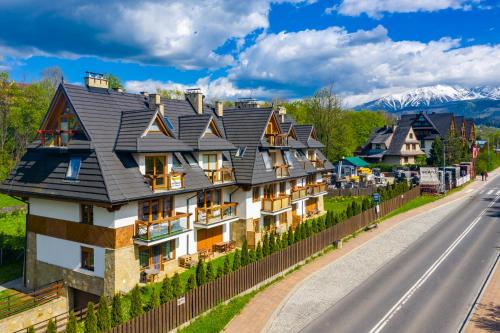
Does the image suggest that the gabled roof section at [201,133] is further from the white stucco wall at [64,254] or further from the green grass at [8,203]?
the green grass at [8,203]

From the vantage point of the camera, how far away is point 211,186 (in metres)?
27.8

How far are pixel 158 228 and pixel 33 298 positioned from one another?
769 cm

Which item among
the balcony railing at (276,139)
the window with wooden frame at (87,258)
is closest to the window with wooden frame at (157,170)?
the window with wooden frame at (87,258)

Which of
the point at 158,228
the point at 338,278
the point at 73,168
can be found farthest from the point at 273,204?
the point at 73,168

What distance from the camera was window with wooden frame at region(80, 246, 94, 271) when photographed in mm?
22359

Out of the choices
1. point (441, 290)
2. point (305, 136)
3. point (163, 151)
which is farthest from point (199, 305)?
point (305, 136)

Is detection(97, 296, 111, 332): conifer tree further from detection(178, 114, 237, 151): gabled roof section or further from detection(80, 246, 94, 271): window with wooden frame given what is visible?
detection(178, 114, 237, 151): gabled roof section

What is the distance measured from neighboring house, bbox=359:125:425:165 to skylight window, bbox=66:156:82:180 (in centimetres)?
6486

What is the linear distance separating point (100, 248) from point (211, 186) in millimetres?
8721

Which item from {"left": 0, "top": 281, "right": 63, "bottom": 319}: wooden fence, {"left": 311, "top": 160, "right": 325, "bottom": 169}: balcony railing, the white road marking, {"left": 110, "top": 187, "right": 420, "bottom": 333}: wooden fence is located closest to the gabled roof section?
{"left": 110, "top": 187, "right": 420, "bottom": 333}: wooden fence

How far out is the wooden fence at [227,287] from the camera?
53.9 ft

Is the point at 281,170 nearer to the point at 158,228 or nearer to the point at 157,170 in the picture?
the point at 157,170

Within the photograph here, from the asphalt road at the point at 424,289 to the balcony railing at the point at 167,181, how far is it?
1134 cm

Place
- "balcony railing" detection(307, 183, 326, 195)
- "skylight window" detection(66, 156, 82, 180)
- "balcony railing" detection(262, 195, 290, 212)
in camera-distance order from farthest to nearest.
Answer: "balcony railing" detection(307, 183, 326, 195) → "balcony railing" detection(262, 195, 290, 212) → "skylight window" detection(66, 156, 82, 180)
